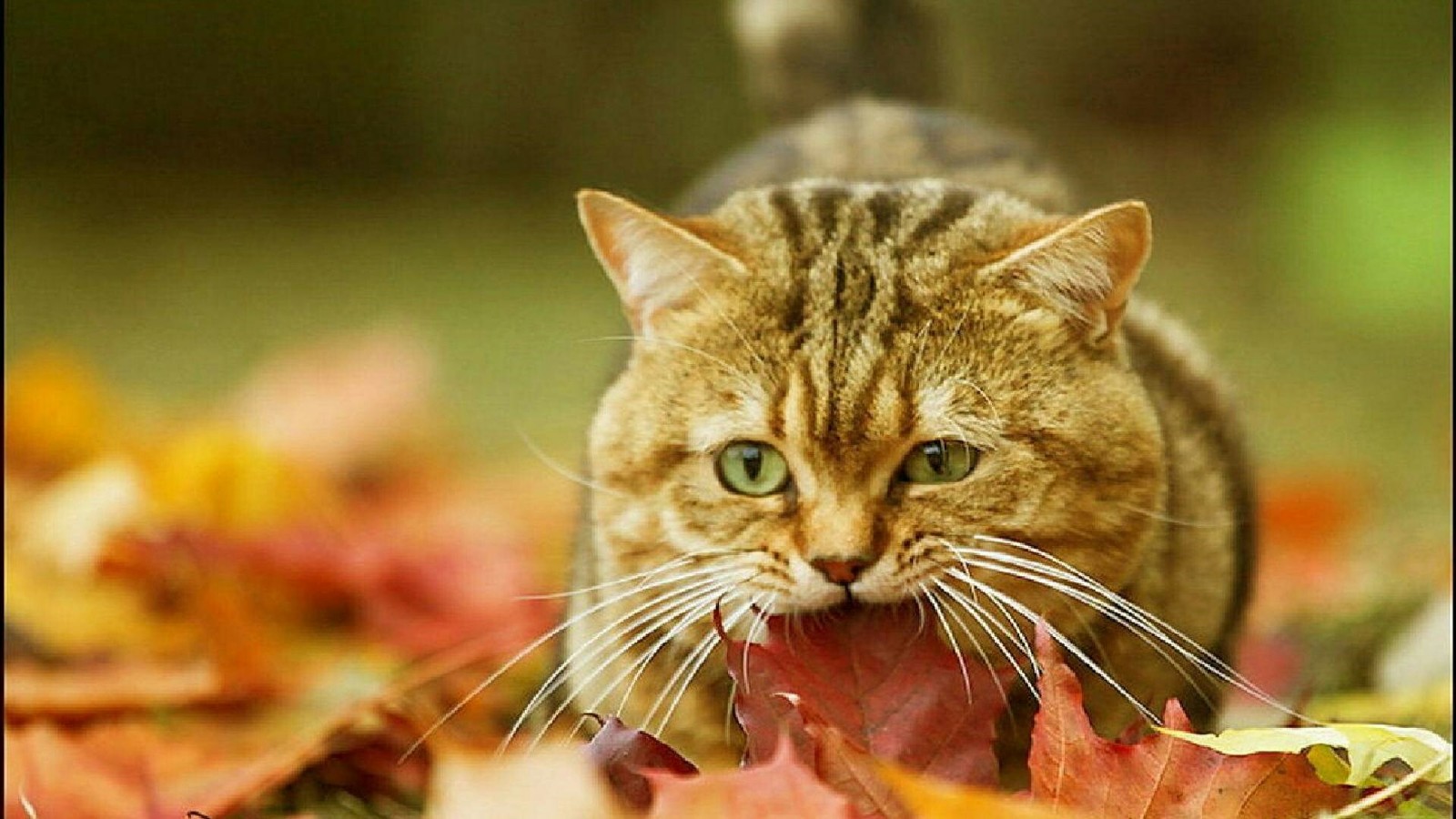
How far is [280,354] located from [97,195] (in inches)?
69.5

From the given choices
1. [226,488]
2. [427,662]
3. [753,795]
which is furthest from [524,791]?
[226,488]

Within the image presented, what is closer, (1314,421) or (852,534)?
(852,534)

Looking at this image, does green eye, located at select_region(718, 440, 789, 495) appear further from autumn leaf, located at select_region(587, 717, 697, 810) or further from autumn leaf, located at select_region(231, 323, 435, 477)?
autumn leaf, located at select_region(231, 323, 435, 477)

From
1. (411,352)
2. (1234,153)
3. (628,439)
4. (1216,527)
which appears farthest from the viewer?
(1234,153)

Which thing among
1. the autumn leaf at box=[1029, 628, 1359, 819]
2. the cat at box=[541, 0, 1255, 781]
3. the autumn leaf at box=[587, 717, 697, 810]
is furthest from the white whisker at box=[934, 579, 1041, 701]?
the autumn leaf at box=[587, 717, 697, 810]

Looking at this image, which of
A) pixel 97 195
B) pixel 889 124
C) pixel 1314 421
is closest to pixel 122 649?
pixel 889 124

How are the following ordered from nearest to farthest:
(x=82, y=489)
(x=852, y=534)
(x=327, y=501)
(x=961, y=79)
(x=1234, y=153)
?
(x=852, y=534), (x=82, y=489), (x=327, y=501), (x=961, y=79), (x=1234, y=153)

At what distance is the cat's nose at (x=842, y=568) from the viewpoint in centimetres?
136

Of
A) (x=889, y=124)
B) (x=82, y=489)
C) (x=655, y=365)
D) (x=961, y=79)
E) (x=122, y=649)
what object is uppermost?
(x=961, y=79)

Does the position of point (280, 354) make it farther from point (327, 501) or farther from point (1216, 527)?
point (1216, 527)

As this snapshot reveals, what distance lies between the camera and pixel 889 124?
2121mm

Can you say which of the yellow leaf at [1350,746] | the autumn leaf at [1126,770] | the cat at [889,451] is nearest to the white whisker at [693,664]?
the cat at [889,451]

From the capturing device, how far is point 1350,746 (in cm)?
120

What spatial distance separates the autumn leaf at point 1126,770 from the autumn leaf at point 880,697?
8 centimetres
